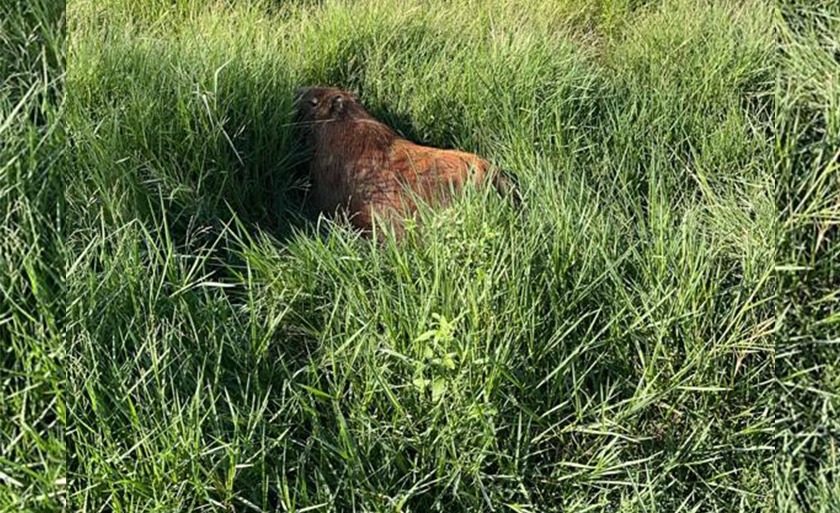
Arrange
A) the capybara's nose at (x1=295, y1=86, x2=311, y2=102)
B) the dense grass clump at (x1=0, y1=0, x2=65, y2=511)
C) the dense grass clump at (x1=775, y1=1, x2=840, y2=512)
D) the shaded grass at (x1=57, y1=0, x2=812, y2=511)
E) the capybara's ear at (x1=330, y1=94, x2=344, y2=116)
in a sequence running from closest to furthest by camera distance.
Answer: the dense grass clump at (x1=0, y1=0, x2=65, y2=511), the shaded grass at (x1=57, y1=0, x2=812, y2=511), the dense grass clump at (x1=775, y1=1, x2=840, y2=512), the capybara's ear at (x1=330, y1=94, x2=344, y2=116), the capybara's nose at (x1=295, y1=86, x2=311, y2=102)

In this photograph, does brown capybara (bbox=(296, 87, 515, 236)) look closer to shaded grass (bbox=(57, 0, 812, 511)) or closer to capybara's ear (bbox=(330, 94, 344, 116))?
capybara's ear (bbox=(330, 94, 344, 116))

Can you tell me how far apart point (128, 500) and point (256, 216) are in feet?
4.72

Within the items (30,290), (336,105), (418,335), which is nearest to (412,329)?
(418,335)

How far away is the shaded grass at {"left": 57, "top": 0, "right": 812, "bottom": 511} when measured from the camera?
203cm

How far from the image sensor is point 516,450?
6.92 feet

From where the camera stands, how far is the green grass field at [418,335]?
6.50 ft

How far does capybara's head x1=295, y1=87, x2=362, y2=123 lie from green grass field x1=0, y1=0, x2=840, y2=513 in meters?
0.50

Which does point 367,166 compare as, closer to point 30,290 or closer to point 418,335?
point 418,335

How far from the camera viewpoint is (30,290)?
6.79ft

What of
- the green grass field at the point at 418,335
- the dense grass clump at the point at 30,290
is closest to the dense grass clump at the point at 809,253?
the green grass field at the point at 418,335

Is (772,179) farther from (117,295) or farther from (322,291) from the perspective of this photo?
(117,295)

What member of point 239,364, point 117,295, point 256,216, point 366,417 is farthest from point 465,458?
point 256,216

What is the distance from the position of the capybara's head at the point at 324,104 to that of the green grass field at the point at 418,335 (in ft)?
1.65

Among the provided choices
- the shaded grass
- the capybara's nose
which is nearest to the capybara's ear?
the capybara's nose
